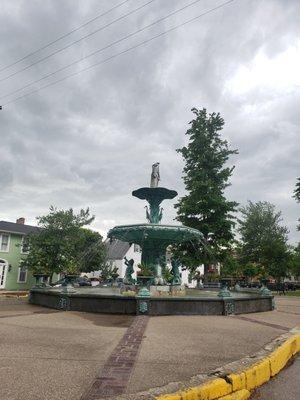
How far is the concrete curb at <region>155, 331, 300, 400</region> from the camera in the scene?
4.11 m

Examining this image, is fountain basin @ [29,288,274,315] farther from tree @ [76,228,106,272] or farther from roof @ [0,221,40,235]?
roof @ [0,221,40,235]

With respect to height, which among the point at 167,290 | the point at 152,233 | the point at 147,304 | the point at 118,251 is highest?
the point at 118,251

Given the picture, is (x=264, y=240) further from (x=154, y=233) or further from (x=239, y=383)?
(x=239, y=383)

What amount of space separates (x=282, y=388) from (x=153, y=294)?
1084 cm

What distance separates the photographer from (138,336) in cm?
749

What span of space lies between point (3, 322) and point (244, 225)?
46.4m

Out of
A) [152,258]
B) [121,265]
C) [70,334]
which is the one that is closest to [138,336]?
[70,334]

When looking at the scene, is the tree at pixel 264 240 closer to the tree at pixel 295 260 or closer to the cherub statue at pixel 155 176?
the tree at pixel 295 260

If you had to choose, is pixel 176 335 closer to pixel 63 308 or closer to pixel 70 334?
pixel 70 334

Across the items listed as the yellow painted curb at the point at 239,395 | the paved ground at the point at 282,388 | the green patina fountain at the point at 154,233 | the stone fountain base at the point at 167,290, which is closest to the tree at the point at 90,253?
the green patina fountain at the point at 154,233

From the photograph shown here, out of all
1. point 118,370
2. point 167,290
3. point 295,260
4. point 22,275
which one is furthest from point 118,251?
point 118,370

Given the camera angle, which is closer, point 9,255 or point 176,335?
point 176,335

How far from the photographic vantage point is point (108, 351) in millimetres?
6016

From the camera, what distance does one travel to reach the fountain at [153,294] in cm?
1132
